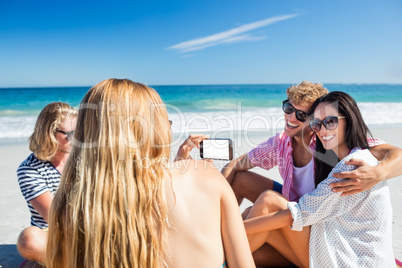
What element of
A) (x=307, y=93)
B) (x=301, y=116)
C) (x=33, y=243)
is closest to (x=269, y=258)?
(x=301, y=116)

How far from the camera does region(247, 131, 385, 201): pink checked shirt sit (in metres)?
2.54

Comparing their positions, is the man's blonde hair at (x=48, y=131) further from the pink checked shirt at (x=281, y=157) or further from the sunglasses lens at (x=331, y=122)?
the sunglasses lens at (x=331, y=122)

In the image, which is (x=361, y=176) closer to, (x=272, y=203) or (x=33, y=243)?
(x=272, y=203)

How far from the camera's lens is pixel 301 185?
2506 mm

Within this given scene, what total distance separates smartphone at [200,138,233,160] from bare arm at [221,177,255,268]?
0.91m

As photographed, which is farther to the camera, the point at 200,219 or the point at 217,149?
the point at 217,149

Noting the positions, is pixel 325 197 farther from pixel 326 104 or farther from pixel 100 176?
pixel 100 176

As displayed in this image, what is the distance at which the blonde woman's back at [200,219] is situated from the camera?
1.17 m

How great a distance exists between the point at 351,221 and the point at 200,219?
111 centimetres

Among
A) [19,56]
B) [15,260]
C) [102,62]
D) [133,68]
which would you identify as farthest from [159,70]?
[15,260]

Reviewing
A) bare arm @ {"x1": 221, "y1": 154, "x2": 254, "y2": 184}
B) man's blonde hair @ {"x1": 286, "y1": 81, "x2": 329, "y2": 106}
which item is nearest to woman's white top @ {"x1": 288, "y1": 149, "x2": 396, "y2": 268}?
man's blonde hair @ {"x1": 286, "y1": 81, "x2": 329, "y2": 106}

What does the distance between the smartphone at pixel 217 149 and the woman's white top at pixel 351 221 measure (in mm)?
632

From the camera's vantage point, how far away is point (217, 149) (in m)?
2.20

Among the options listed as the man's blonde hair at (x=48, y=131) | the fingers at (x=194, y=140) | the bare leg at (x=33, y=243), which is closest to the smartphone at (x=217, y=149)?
the fingers at (x=194, y=140)
